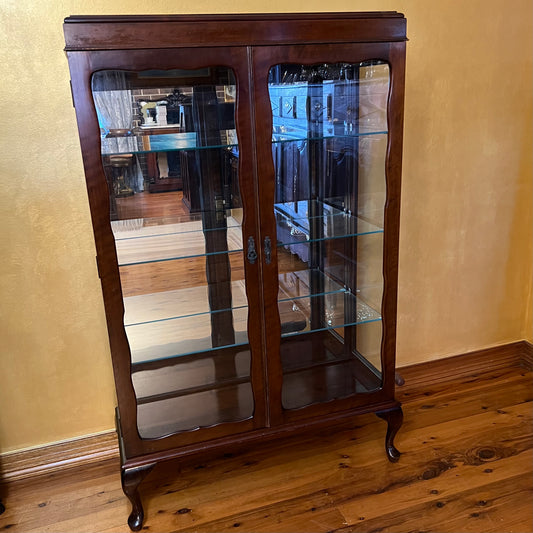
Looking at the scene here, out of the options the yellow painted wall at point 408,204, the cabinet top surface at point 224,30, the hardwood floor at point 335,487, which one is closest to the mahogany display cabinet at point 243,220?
the cabinet top surface at point 224,30

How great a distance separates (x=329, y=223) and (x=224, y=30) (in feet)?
2.48

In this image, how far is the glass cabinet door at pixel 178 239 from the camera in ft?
5.05

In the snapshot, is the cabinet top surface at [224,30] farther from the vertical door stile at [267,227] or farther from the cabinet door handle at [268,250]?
the cabinet door handle at [268,250]

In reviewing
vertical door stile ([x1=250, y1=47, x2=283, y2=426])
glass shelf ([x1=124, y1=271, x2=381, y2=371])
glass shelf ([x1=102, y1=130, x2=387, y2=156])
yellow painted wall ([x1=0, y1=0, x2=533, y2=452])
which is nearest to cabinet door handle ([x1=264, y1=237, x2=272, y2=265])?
vertical door stile ([x1=250, y1=47, x2=283, y2=426])

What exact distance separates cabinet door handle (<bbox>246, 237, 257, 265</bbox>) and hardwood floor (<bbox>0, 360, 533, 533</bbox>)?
0.76 m

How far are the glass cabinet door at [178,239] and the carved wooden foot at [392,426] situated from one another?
1.78ft

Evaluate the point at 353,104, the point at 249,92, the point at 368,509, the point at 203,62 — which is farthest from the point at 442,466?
the point at 203,62

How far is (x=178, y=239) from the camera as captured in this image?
5.67 ft

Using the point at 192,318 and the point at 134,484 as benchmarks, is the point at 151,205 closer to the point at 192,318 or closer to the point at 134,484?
the point at 192,318

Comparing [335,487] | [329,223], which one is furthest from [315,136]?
[335,487]

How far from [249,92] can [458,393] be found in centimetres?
178

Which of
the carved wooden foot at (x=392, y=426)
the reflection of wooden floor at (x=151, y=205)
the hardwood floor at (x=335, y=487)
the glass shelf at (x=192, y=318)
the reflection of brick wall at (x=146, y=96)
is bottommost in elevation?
the hardwood floor at (x=335, y=487)

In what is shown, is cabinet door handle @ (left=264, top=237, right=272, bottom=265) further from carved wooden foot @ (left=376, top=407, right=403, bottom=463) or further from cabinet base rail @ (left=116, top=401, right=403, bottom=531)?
carved wooden foot @ (left=376, top=407, right=403, bottom=463)

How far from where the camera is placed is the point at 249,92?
150cm
